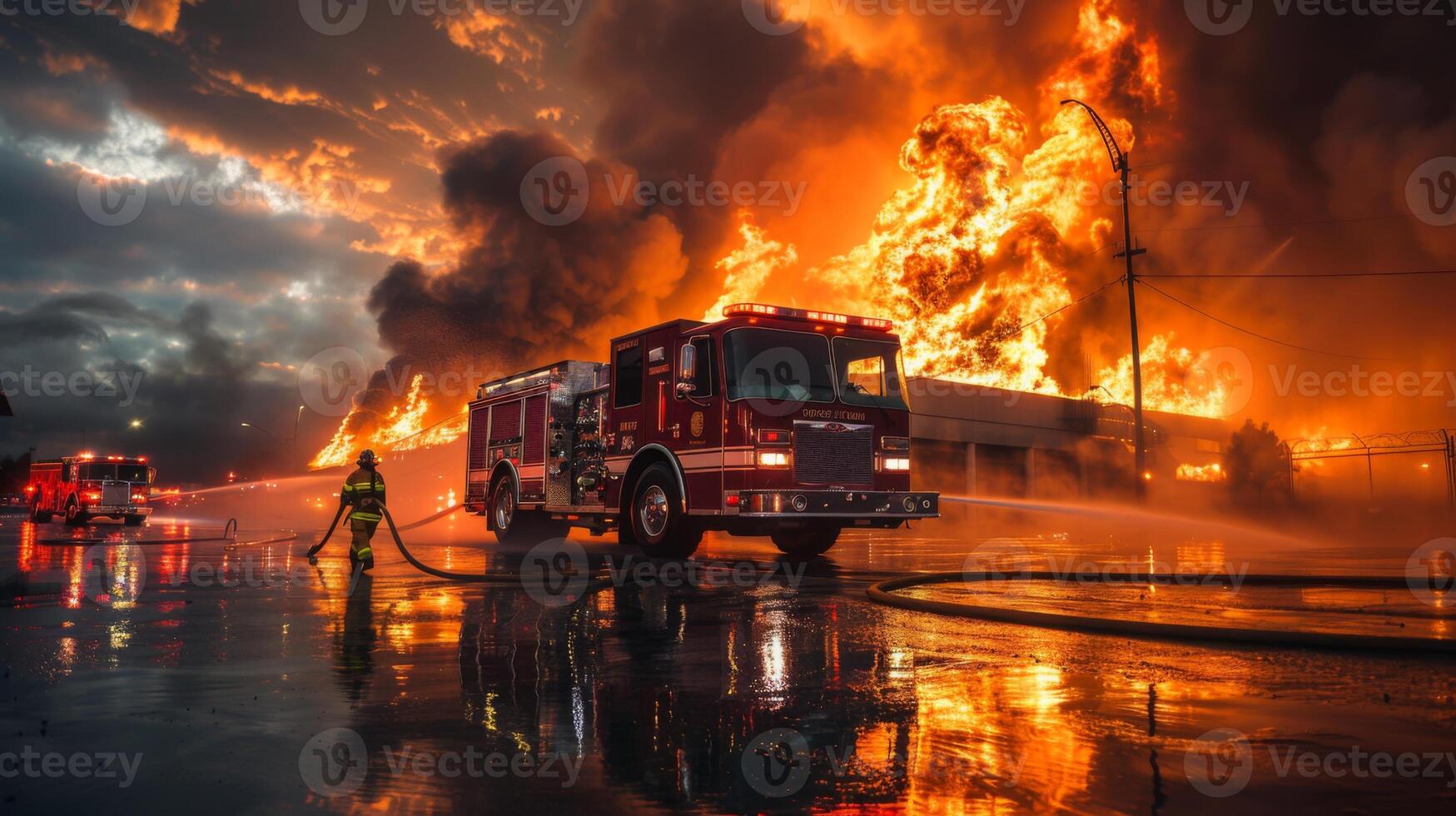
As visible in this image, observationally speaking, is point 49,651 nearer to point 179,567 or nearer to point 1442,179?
point 179,567

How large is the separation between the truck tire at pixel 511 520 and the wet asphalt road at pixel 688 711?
29.3ft

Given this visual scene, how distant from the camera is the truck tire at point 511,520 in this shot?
1794 cm

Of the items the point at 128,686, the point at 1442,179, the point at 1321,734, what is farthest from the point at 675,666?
the point at 1442,179

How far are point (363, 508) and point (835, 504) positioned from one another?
5613 mm

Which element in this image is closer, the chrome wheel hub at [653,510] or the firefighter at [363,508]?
the firefighter at [363,508]

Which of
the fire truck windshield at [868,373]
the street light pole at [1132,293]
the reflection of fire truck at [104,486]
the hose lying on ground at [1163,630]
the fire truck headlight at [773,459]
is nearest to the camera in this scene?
the hose lying on ground at [1163,630]

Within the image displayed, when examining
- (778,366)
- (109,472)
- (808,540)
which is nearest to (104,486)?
(109,472)

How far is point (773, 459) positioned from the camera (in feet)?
41.8

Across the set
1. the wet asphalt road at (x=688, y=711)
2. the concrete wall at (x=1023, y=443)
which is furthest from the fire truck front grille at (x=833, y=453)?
the concrete wall at (x=1023, y=443)

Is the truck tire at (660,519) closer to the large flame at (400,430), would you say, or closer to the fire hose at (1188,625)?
the fire hose at (1188,625)

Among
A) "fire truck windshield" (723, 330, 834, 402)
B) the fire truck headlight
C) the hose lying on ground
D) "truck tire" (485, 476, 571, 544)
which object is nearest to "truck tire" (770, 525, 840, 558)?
the fire truck headlight

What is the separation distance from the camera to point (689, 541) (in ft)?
44.5

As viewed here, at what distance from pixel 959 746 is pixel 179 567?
480 inches

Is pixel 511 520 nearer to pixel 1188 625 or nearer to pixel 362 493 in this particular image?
pixel 362 493
